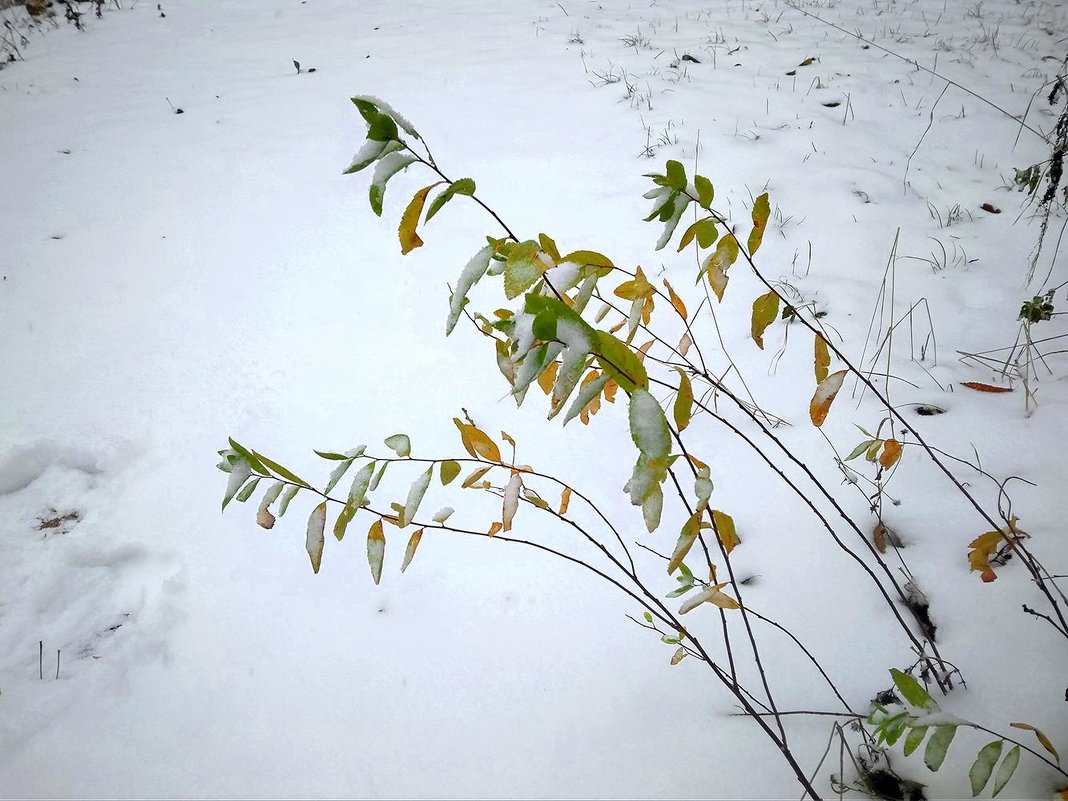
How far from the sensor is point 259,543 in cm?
168

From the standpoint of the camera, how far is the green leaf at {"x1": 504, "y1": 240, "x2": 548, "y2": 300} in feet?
2.08

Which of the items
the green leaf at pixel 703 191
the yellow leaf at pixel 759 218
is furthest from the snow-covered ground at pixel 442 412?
the green leaf at pixel 703 191

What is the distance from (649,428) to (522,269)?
24cm

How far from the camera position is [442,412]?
6.66ft

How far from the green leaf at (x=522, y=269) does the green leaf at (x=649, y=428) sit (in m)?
0.18

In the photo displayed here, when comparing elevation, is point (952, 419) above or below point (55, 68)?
below

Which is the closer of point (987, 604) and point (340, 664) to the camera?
point (987, 604)

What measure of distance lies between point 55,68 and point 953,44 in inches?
273

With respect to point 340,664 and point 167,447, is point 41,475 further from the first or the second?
point 340,664

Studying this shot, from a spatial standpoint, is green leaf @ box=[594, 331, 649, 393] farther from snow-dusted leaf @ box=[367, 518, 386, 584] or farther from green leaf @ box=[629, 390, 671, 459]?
snow-dusted leaf @ box=[367, 518, 386, 584]

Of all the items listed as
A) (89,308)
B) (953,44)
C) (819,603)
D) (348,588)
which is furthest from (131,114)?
(953,44)

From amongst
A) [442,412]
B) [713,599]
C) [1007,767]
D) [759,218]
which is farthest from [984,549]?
[442,412]

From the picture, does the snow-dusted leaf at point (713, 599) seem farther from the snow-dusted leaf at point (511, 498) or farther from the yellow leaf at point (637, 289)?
the yellow leaf at point (637, 289)

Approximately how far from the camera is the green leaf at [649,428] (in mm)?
526
